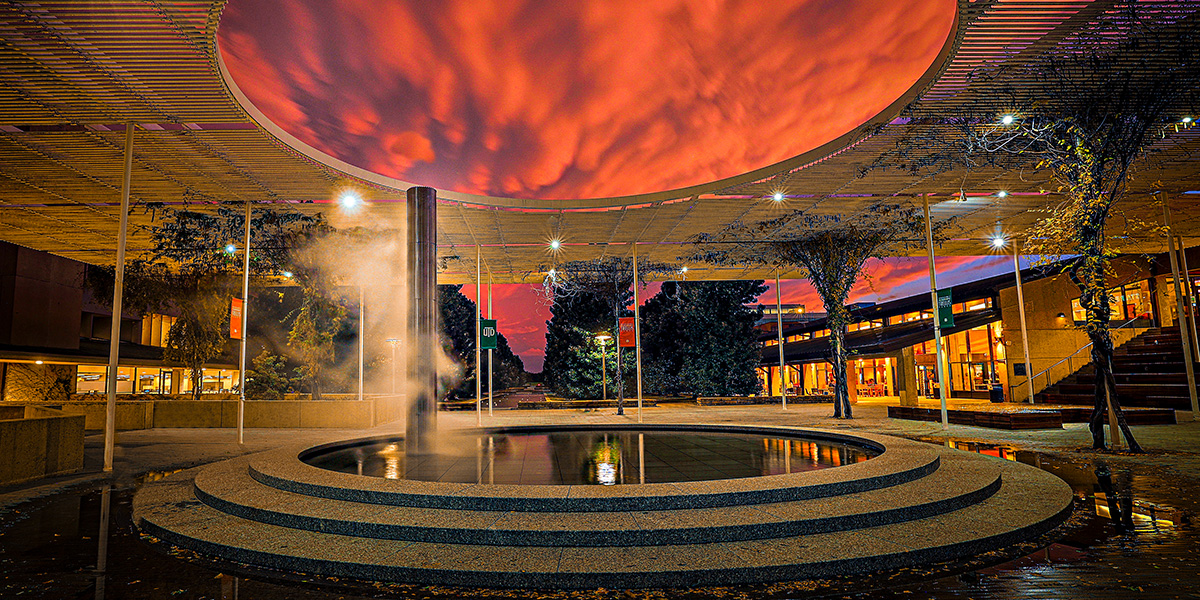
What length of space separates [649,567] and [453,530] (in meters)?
1.77

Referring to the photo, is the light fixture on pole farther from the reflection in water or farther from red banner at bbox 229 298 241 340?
the reflection in water

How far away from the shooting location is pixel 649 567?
172 inches

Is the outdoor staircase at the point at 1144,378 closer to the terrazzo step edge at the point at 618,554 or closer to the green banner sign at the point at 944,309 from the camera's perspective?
the green banner sign at the point at 944,309

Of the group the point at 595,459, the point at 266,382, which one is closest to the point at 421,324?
the point at 595,459

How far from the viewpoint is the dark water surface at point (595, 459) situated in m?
7.66

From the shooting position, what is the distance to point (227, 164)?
11.3 m

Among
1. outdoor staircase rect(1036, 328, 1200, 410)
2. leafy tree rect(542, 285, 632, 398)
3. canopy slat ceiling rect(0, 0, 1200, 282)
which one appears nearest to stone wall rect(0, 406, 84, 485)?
canopy slat ceiling rect(0, 0, 1200, 282)

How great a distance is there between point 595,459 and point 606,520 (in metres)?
4.13

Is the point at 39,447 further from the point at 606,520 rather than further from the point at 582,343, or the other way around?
the point at 582,343

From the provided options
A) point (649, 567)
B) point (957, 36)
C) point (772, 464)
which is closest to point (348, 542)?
point (649, 567)

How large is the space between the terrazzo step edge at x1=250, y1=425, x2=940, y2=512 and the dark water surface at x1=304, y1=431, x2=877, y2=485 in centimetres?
114

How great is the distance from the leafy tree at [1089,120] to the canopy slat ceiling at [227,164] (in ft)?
1.77

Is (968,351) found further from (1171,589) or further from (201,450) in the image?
(201,450)

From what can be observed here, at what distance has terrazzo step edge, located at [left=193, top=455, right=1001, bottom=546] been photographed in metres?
4.96
